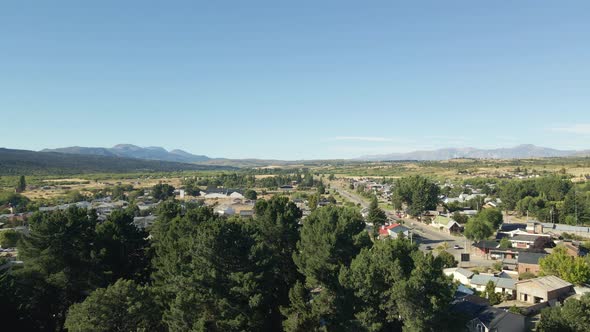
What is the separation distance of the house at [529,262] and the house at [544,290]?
5.31 metres

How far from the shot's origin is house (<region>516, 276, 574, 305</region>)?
21.6m

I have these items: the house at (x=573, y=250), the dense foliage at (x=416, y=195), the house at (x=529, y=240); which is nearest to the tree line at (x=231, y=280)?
the house at (x=573, y=250)

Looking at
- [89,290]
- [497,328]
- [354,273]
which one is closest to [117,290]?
[89,290]

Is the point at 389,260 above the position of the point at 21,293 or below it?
above

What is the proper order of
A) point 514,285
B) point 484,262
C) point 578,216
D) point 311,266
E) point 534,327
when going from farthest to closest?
point 578,216 → point 484,262 → point 514,285 → point 534,327 → point 311,266

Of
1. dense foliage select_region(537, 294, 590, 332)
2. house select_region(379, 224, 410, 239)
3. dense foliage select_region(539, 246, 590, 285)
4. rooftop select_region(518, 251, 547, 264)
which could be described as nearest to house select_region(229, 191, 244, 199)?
house select_region(379, 224, 410, 239)

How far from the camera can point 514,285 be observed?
2366 centimetres

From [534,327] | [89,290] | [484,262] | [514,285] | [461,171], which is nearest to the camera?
[89,290]

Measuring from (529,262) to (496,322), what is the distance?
14.6 m

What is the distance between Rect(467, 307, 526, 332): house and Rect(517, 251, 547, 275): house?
12.4 meters

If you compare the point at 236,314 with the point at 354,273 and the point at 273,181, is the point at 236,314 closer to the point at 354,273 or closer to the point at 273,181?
the point at 354,273

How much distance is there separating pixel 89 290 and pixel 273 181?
279 ft

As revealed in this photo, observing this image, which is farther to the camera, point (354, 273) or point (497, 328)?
point (497, 328)

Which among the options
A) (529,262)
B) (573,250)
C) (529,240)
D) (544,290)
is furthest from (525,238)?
(544,290)
